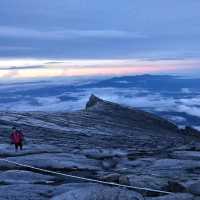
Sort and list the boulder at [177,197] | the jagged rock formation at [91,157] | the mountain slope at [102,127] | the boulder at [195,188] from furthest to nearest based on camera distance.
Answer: the mountain slope at [102,127], the jagged rock formation at [91,157], the boulder at [195,188], the boulder at [177,197]

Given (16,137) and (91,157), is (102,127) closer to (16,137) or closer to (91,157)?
(91,157)

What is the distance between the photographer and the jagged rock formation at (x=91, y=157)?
26.0 meters

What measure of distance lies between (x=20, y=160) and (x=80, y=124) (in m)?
24.8

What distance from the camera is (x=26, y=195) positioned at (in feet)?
81.3

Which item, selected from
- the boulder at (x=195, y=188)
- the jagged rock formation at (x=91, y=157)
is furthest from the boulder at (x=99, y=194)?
the boulder at (x=195, y=188)

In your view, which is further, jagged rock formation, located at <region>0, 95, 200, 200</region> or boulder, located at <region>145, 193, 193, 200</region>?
jagged rock formation, located at <region>0, 95, 200, 200</region>

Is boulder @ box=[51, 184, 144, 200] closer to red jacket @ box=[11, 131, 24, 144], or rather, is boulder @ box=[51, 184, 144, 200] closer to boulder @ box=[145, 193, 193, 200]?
boulder @ box=[145, 193, 193, 200]

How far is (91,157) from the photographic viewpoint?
3741cm

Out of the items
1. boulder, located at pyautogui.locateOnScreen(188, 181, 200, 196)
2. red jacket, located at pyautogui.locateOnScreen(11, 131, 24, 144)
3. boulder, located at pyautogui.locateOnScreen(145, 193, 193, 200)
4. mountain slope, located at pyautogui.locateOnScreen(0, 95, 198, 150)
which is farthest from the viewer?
mountain slope, located at pyautogui.locateOnScreen(0, 95, 198, 150)

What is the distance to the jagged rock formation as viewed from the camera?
26047 millimetres

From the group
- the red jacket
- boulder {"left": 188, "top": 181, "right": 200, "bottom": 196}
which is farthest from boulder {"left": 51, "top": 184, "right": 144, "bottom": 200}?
the red jacket

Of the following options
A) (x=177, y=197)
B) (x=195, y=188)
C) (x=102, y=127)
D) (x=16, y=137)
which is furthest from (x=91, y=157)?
(x=102, y=127)

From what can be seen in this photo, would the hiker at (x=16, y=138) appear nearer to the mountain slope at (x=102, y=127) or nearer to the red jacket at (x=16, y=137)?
the red jacket at (x=16, y=137)

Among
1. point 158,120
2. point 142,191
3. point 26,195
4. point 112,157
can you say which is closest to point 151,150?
point 112,157
